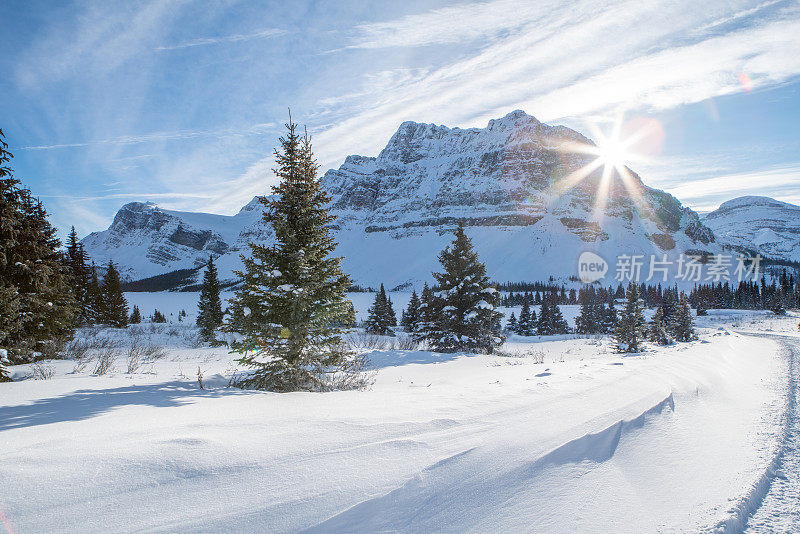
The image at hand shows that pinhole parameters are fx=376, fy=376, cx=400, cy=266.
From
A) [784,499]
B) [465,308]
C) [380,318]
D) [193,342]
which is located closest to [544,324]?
[380,318]

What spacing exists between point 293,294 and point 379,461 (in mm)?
5098

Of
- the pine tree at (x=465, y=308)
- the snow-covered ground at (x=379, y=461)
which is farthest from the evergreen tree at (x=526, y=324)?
the snow-covered ground at (x=379, y=461)

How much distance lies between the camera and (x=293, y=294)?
7.55 m

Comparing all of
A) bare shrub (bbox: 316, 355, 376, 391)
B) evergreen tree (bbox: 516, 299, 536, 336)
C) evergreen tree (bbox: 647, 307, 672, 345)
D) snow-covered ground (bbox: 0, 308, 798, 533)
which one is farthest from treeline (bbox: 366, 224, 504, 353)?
evergreen tree (bbox: 516, 299, 536, 336)

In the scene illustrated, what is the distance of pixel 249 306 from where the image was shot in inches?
305

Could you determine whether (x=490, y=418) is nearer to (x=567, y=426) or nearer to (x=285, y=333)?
(x=567, y=426)

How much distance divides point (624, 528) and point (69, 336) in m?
16.6

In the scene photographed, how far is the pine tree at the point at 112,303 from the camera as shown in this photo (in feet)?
119

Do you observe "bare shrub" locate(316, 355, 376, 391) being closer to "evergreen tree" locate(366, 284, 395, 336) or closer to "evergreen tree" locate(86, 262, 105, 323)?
"evergreen tree" locate(366, 284, 395, 336)

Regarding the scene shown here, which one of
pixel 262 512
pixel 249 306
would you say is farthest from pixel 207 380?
pixel 262 512

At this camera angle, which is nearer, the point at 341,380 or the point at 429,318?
the point at 341,380

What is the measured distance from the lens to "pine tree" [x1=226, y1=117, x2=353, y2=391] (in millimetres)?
7508

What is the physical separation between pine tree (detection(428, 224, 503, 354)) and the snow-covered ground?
12.8m

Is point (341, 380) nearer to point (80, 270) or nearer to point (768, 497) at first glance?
point (768, 497)
